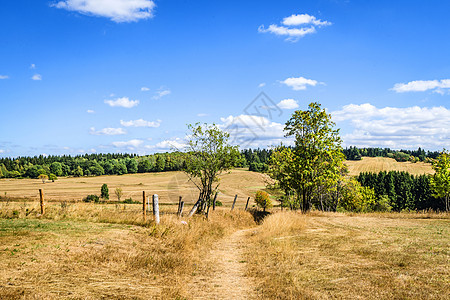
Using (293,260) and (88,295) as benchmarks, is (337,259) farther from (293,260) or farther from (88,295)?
(88,295)

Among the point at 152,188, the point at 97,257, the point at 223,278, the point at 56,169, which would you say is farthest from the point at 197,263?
the point at 56,169

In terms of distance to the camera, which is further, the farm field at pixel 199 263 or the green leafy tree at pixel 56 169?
the green leafy tree at pixel 56 169

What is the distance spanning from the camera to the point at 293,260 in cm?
1035

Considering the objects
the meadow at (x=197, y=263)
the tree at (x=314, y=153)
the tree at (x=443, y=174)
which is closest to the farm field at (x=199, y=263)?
the meadow at (x=197, y=263)

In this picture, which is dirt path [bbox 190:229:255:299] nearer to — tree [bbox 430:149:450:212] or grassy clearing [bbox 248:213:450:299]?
grassy clearing [bbox 248:213:450:299]

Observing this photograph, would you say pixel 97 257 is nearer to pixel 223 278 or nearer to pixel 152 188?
pixel 223 278

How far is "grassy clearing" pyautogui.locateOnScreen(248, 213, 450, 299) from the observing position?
714cm

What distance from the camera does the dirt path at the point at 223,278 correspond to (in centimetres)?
792

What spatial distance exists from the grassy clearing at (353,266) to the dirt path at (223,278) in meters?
0.46

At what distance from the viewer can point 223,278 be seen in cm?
934

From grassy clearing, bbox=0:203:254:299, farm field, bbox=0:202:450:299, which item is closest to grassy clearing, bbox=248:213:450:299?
farm field, bbox=0:202:450:299

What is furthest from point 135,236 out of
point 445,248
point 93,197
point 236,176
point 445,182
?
point 236,176

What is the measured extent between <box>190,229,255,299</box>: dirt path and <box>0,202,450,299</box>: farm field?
0.03 meters

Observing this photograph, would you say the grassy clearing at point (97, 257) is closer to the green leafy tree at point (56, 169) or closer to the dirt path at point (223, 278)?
the dirt path at point (223, 278)
